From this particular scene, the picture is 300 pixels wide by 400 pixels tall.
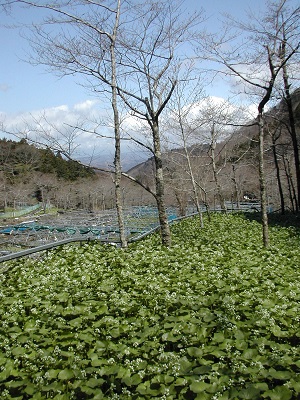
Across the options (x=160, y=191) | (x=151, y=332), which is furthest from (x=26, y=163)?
(x=151, y=332)

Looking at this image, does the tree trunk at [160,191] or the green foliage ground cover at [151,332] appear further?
the tree trunk at [160,191]

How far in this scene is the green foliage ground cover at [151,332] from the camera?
2.87 m

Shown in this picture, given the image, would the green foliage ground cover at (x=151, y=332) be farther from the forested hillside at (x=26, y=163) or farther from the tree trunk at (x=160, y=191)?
the forested hillside at (x=26, y=163)

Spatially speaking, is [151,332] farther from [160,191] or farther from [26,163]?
[26,163]

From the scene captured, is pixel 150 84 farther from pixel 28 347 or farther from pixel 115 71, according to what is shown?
pixel 28 347

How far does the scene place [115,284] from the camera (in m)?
5.49

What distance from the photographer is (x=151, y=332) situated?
12.1ft

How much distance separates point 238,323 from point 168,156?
56.4ft

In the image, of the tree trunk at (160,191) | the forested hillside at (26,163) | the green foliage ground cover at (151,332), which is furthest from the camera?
the forested hillside at (26,163)

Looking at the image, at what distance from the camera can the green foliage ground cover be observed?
287 centimetres

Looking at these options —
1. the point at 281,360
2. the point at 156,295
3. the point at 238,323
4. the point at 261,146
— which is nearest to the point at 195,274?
the point at 156,295

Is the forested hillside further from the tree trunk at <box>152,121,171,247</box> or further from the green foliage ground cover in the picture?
the green foliage ground cover

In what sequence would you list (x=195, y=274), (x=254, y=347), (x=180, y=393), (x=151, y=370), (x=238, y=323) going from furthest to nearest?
(x=195, y=274) < (x=238, y=323) < (x=254, y=347) < (x=151, y=370) < (x=180, y=393)

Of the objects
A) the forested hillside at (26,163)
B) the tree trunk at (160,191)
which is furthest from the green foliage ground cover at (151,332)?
the forested hillside at (26,163)
